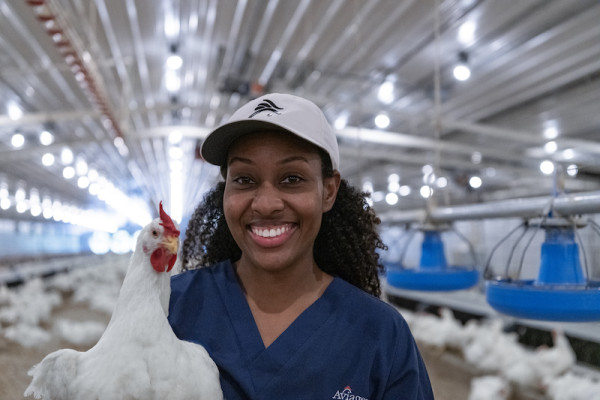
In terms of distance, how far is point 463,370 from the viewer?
204 inches

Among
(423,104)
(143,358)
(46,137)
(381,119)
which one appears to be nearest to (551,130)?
(423,104)

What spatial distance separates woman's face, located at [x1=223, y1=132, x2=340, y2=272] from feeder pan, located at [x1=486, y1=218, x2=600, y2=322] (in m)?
0.58

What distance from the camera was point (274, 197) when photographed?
1.00 metres

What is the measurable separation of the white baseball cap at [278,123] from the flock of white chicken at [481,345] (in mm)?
3295

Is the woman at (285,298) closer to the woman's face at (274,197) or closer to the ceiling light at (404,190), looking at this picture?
the woman's face at (274,197)

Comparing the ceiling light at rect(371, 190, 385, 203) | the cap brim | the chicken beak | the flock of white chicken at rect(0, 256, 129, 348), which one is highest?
the ceiling light at rect(371, 190, 385, 203)

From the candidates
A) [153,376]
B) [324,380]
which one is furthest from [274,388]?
[153,376]

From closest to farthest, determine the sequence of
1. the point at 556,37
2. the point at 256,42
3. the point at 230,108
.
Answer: the point at 556,37, the point at 256,42, the point at 230,108

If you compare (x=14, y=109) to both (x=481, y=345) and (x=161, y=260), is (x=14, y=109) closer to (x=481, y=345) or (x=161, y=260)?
(x=481, y=345)

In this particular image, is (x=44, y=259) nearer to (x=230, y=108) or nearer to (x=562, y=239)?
(x=230, y=108)

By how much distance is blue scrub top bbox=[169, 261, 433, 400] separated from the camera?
100 cm

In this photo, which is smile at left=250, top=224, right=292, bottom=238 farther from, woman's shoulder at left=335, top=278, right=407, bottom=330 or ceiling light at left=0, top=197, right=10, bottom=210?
ceiling light at left=0, top=197, right=10, bottom=210

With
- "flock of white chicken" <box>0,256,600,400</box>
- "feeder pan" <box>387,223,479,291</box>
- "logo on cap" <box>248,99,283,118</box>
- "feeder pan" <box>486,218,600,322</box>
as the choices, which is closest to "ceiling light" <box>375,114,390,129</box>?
"flock of white chicken" <box>0,256,600,400</box>

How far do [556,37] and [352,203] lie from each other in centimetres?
390
